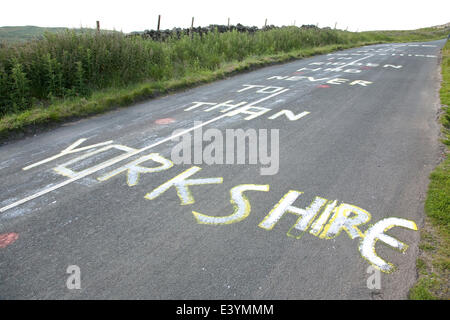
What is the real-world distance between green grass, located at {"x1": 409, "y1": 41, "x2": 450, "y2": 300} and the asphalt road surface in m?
0.12

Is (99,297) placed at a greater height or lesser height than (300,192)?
lesser

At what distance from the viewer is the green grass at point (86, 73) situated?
8.15 m

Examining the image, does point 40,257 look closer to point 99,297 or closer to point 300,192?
point 99,297

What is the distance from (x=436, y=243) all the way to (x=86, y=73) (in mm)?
10063

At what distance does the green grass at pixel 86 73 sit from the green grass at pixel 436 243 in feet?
25.7

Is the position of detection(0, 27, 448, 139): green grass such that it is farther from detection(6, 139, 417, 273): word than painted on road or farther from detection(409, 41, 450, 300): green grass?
detection(409, 41, 450, 300): green grass

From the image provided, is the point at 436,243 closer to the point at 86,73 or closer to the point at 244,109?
the point at 244,109

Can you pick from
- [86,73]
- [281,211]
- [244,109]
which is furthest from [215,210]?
[86,73]

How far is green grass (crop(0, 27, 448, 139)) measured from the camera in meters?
8.15

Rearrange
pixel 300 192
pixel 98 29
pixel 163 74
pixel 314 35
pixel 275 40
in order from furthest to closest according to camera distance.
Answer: pixel 314 35 → pixel 275 40 → pixel 163 74 → pixel 98 29 → pixel 300 192

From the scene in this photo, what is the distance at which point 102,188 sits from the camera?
4766 millimetres

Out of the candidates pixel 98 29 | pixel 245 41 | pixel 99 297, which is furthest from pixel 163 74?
pixel 99 297

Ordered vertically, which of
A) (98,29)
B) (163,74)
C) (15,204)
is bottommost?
(15,204)

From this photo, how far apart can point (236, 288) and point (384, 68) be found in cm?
1646
